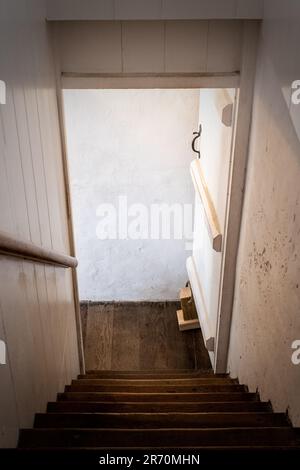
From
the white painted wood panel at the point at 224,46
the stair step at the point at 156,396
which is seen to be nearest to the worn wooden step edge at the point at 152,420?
the stair step at the point at 156,396

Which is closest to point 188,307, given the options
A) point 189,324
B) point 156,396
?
point 189,324

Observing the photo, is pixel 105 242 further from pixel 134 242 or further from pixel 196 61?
pixel 196 61

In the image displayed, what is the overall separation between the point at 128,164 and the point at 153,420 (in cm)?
235

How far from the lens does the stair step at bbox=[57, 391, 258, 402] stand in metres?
2.35

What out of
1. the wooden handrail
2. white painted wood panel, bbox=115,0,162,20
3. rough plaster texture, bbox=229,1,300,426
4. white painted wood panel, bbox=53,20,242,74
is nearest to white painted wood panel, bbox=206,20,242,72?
white painted wood panel, bbox=53,20,242,74

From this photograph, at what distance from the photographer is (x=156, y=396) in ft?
7.82

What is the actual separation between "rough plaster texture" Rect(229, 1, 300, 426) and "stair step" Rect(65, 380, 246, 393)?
0.41 ft

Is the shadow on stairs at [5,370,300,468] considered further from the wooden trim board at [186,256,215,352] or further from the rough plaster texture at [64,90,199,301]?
the rough plaster texture at [64,90,199,301]

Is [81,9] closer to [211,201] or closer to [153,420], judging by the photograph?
[211,201]

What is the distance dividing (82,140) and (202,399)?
2.19 m

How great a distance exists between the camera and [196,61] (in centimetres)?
241

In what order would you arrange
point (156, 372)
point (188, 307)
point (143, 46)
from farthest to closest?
point (188, 307)
point (156, 372)
point (143, 46)

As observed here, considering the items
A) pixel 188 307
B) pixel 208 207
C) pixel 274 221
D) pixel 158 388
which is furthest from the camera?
pixel 188 307

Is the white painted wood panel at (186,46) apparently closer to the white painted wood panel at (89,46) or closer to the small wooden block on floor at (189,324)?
the white painted wood panel at (89,46)
